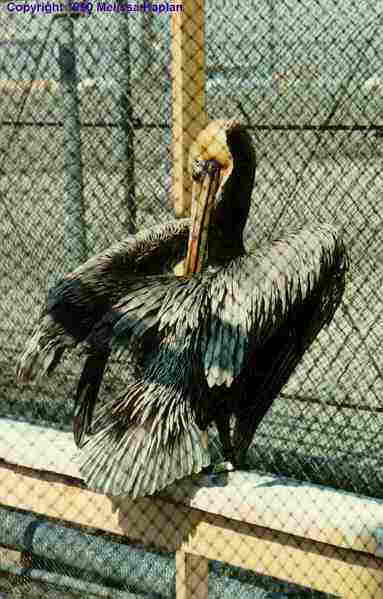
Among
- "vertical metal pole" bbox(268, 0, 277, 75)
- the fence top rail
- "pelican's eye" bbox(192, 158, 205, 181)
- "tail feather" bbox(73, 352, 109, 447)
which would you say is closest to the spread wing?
"tail feather" bbox(73, 352, 109, 447)

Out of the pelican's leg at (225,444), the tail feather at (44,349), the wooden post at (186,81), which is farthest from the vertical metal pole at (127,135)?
Answer: the pelican's leg at (225,444)

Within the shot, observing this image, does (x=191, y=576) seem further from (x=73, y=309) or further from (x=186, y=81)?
(x=186, y=81)

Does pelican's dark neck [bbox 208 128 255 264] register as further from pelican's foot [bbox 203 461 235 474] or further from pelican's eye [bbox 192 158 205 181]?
pelican's foot [bbox 203 461 235 474]

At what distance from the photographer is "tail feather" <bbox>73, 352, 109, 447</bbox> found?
2.41 meters

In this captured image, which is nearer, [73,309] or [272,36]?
[73,309]

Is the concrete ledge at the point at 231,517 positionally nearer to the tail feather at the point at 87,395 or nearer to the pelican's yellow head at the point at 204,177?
the tail feather at the point at 87,395

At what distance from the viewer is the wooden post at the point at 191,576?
7.57ft

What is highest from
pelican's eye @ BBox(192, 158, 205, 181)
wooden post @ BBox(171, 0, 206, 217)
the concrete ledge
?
wooden post @ BBox(171, 0, 206, 217)

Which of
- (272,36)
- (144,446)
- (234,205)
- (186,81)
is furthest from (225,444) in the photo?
(272,36)

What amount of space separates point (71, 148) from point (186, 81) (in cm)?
54

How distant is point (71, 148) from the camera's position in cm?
278

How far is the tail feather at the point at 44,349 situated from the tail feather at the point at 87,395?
12 centimetres

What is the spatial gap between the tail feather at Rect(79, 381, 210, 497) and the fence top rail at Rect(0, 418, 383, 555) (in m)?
0.15

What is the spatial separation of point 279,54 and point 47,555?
1827mm
